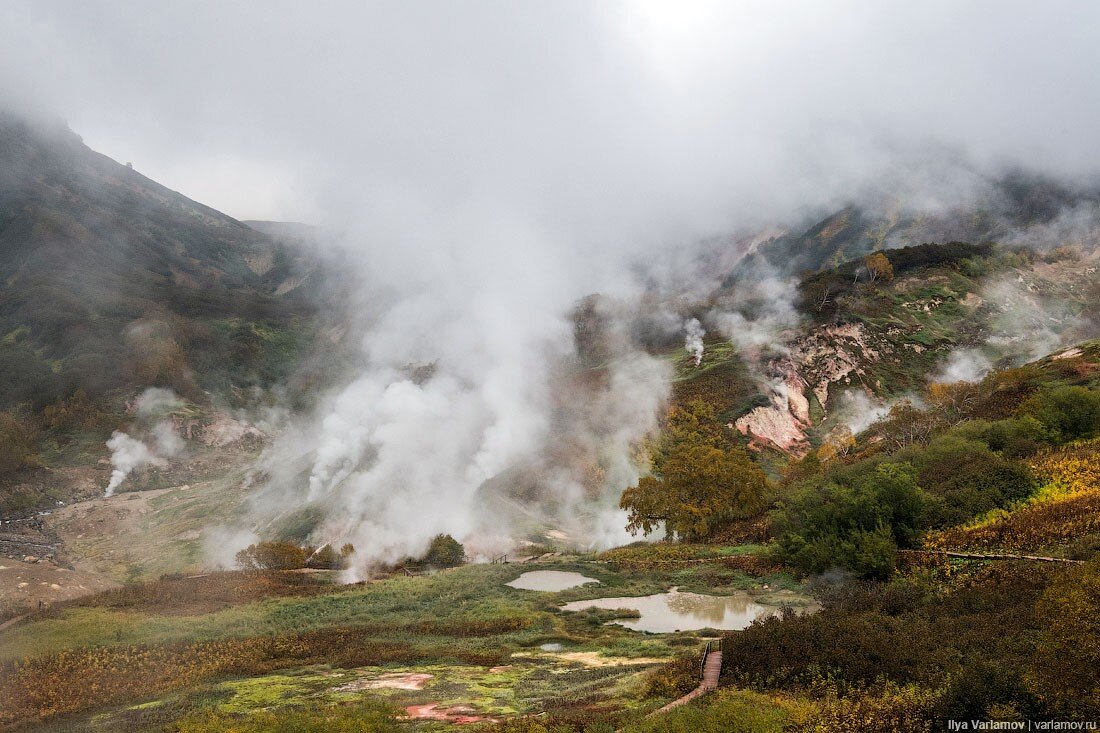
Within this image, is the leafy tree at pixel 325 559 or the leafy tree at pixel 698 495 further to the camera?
the leafy tree at pixel 698 495

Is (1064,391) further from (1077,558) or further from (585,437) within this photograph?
(585,437)

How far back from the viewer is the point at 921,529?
60.4ft

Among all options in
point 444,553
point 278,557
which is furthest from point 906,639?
point 278,557

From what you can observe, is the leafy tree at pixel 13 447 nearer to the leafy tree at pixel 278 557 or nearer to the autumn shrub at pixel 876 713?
the leafy tree at pixel 278 557

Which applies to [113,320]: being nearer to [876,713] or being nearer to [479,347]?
[479,347]

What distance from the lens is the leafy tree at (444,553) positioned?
32.8 meters

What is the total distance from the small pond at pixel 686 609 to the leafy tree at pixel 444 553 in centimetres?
1279

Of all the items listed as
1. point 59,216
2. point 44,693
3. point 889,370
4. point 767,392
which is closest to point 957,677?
point 44,693

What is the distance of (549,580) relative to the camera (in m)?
26.4

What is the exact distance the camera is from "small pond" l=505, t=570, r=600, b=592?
25.2 meters

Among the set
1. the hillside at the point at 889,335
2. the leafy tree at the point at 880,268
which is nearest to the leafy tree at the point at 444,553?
the hillside at the point at 889,335

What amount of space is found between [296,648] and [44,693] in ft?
18.5

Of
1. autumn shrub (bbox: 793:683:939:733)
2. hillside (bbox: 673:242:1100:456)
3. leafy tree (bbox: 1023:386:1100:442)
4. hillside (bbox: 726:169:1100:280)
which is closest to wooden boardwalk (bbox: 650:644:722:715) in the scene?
autumn shrub (bbox: 793:683:939:733)

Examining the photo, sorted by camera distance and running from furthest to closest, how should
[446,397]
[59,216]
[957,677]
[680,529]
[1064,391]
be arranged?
[59,216], [446,397], [680,529], [1064,391], [957,677]
